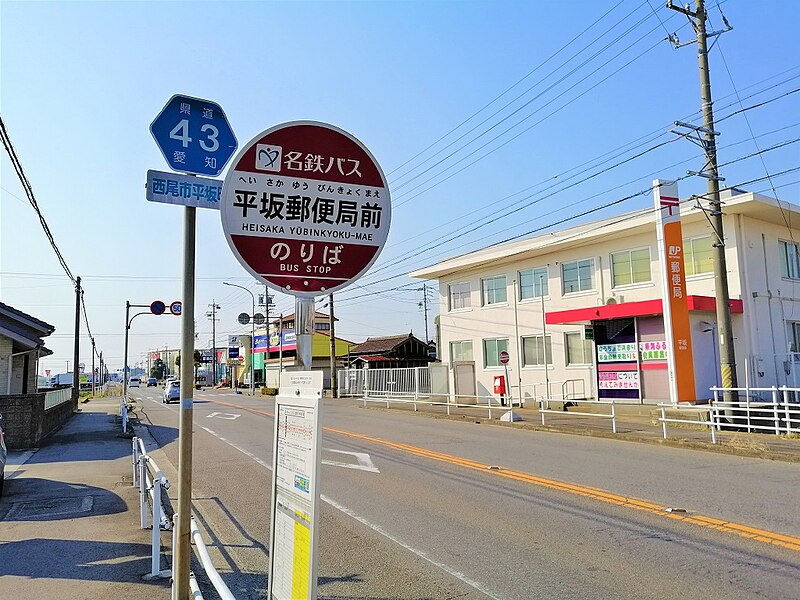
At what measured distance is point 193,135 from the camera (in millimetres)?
4035

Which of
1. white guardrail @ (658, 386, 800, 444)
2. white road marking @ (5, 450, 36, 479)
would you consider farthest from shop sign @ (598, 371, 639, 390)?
white road marking @ (5, 450, 36, 479)

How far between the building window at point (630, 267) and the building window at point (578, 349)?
2.76 metres

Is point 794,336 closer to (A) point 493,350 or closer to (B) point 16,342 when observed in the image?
(A) point 493,350

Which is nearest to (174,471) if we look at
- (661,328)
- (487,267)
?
(661,328)

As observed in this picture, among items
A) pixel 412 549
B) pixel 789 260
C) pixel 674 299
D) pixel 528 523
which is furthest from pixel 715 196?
pixel 412 549

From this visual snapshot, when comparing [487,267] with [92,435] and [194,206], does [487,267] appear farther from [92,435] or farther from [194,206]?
[194,206]

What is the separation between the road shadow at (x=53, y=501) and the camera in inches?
351

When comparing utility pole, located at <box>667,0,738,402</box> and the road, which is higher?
utility pole, located at <box>667,0,738,402</box>

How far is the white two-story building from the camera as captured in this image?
74.3 feet

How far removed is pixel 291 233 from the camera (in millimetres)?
3207

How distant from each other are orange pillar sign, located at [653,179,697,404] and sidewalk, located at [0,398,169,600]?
1626 cm

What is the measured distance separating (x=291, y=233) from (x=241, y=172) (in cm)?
39

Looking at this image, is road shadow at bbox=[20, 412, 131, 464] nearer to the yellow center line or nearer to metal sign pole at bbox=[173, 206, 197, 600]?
the yellow center line

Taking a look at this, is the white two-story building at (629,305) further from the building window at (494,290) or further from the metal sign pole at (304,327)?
the metal sign pole at (304,327)
